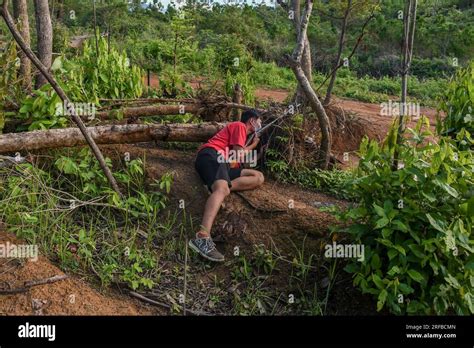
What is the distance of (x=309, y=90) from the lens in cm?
571

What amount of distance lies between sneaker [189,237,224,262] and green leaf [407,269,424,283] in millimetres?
1492

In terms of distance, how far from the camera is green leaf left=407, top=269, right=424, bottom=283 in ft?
13.2

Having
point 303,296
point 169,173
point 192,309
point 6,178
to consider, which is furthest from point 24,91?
point 303,296

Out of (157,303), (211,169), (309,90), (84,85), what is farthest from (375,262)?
(84,85)

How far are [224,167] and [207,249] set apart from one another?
81 cm

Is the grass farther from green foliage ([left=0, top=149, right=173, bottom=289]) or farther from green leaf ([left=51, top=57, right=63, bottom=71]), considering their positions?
green leaf ([left=51, top=57, right=63, bottom=71])

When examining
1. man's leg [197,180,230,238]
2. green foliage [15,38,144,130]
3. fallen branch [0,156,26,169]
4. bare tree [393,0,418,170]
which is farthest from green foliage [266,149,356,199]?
fallen branch [0,156,26,169]

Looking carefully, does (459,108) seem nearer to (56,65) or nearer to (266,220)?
(266,220)

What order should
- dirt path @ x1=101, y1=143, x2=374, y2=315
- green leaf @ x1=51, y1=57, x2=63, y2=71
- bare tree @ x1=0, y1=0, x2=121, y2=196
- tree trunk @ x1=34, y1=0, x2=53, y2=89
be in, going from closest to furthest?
bare tree @ x1=0, y1=0, x2=121, y2=196
dirt path @ x1=101, y1=143, x2=374, y2=315
green leaf @ x1=51, y1=57, x2=63, y2=71
tree trunk @ x1=34, y1=0, x2=53, y2=89

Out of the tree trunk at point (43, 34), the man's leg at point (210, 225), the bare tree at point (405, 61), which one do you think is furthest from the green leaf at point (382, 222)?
the tree trunk at point (43, 34)

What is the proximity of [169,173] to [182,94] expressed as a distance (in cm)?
195

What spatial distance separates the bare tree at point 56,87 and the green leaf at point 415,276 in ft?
8.09

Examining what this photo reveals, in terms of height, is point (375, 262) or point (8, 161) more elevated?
point (8, 161)

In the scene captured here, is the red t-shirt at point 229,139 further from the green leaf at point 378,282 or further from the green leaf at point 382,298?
the green leaf at point 382,298
